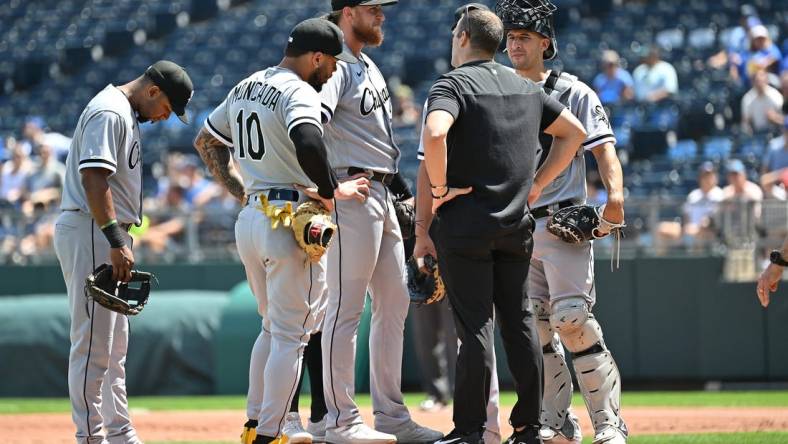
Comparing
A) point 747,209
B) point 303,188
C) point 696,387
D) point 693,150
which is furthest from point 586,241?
point 693,150

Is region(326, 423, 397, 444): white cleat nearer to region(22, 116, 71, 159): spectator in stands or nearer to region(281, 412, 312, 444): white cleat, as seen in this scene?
region(281, 412, 312, 444): white cleat

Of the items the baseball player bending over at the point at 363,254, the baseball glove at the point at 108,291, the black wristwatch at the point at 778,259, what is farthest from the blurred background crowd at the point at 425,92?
the baseball glove at the point at 108,291

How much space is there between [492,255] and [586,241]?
0.67m

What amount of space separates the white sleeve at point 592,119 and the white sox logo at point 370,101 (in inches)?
38.9

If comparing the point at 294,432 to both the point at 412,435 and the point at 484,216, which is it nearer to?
the point at 412,435

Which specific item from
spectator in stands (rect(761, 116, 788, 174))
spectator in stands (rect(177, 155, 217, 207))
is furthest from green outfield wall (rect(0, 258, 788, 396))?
spectator in stands (rect(177, 155, 217, 207))

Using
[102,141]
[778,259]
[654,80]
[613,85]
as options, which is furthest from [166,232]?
[778,259]

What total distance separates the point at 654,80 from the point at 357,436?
33.1 ft

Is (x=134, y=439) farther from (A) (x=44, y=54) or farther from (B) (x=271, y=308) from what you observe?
(A) (x=44, y=54)

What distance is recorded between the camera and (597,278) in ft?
38.4

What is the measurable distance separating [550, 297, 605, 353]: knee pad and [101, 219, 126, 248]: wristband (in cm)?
212

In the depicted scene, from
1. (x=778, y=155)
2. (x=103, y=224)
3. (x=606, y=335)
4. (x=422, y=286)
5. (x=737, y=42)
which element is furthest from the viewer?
(x=737, y=42)

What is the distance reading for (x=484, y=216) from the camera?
569 cm

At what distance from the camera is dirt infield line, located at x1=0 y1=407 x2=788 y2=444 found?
797 cm
